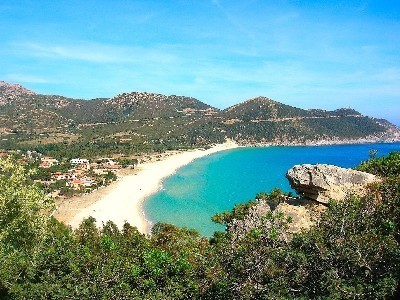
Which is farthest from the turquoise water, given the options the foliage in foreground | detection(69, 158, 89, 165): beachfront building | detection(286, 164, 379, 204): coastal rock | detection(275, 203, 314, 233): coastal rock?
the foliage in foreground

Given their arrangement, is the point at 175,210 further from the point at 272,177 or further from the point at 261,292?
the point at 261,292

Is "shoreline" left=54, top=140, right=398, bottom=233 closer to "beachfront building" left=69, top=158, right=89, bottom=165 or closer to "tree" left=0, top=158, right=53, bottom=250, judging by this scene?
"beachfront building" left=69, top=158, right=89, bottom=165

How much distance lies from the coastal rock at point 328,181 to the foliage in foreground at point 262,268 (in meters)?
3.23

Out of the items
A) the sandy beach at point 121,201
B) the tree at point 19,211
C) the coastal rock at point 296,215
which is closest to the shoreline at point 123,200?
the sandy beach at point 121,201

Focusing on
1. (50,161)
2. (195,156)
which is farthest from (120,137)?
(50,161)

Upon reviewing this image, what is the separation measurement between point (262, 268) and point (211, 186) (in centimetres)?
8247

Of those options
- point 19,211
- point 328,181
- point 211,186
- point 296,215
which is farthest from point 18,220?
point 211,186

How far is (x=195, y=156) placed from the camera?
486ft

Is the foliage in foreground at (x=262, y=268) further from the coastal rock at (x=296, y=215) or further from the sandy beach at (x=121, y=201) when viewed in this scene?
the sandy beach at (x=121, y=201)

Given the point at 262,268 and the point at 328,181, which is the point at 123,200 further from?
the point at 262,268

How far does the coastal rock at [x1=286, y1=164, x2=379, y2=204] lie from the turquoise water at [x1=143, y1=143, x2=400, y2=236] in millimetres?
34271

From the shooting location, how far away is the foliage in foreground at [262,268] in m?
9.18

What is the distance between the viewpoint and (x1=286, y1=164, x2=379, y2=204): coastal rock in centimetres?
1730

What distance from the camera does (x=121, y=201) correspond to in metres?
72.8
